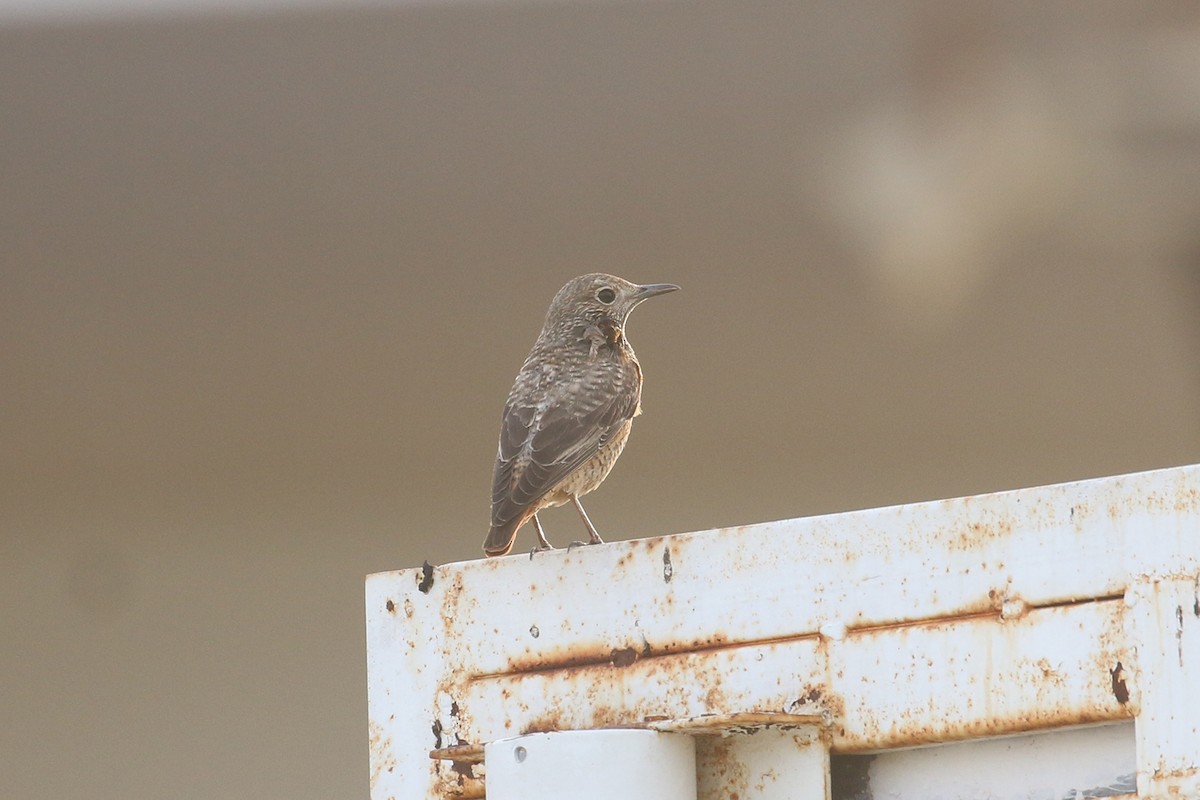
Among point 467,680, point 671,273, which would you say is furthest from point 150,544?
point 467,680

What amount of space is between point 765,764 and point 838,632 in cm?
23

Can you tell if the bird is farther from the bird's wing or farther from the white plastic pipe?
the white plastic pipe

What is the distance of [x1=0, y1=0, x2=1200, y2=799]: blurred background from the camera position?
7.57 meters

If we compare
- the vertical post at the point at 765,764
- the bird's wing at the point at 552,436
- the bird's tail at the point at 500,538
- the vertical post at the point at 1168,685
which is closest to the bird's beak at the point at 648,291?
the bird's wing at the point at 552,436

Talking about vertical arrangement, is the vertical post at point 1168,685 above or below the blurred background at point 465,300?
below

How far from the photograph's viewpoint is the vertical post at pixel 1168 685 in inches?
97.6

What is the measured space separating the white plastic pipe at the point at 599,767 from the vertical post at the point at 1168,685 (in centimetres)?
69

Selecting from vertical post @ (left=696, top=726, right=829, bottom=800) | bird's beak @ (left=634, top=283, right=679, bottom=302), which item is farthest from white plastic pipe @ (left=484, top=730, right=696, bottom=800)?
bird's beak @ (left=634, top=283, right=679, bottom=302)

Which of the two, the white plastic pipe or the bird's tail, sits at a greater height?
the bird's tail

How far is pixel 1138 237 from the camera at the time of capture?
861 cm

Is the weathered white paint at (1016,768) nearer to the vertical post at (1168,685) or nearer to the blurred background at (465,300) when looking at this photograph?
the vertical post at (1168,685)

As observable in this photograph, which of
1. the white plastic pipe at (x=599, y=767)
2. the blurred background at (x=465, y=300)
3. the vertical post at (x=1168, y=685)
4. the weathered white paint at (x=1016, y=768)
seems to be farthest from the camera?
the blurred background at (x=465, y=300)

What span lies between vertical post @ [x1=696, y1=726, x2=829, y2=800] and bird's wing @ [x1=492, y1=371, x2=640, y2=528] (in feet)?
6.66

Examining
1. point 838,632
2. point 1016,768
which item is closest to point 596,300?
Result: point 838,632
